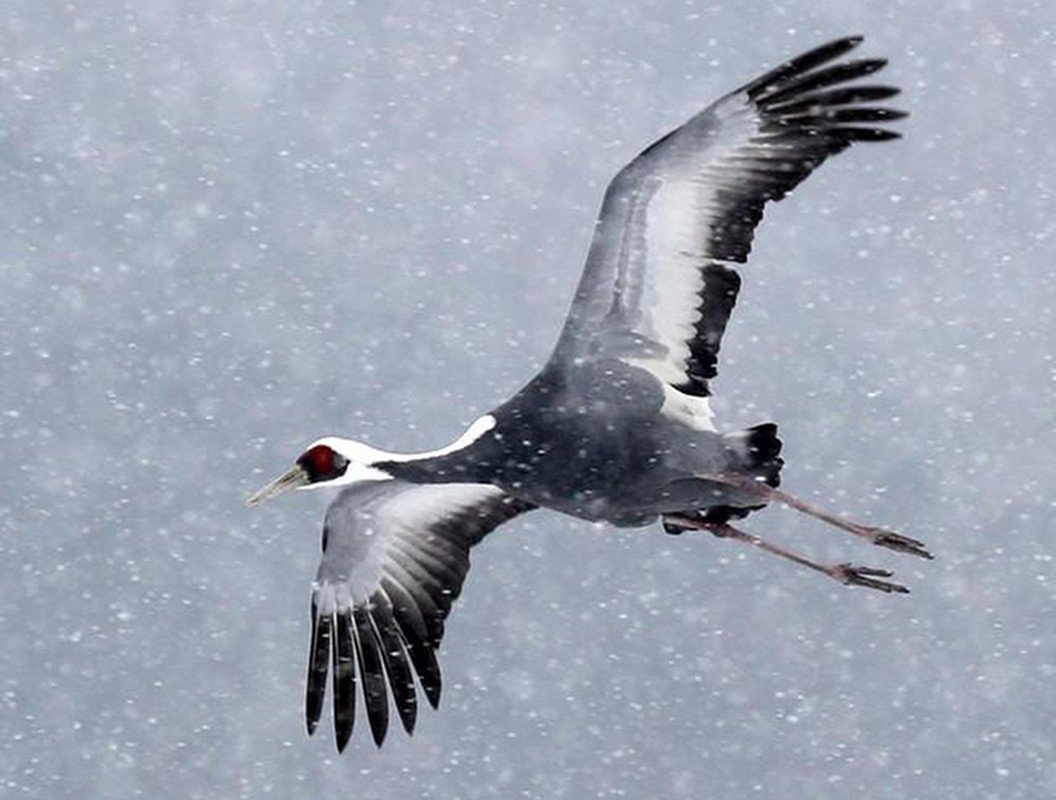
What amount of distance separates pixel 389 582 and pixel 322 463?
82 cm

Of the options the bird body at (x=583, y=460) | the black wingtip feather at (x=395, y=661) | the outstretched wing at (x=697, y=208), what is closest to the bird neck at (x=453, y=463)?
the bird body at (x=583, y=460)

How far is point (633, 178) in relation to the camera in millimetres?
8203

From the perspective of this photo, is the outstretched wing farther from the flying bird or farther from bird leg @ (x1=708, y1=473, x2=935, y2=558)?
bird leg @ (x1=708, y1=473, x2=935, y2=558)

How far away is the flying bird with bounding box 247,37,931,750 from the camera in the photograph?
Result: 818cm

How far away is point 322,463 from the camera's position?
8477 mm

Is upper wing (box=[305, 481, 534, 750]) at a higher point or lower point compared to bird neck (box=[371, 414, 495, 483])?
lower

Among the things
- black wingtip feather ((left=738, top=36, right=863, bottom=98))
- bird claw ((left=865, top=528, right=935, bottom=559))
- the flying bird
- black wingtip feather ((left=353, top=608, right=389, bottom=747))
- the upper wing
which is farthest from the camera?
the upper wing

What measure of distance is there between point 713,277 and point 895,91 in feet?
4.09

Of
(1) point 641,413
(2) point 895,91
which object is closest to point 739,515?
(1) point 641,413

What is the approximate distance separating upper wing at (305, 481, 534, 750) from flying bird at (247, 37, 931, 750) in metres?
0.02

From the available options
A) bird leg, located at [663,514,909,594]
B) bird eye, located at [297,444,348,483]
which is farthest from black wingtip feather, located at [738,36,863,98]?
bird eye, located at [297,444,348,483]

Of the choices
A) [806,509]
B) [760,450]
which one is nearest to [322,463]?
[760,450]

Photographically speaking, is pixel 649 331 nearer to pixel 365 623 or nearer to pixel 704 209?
pixel 704 209

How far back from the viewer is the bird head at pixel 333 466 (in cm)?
843
